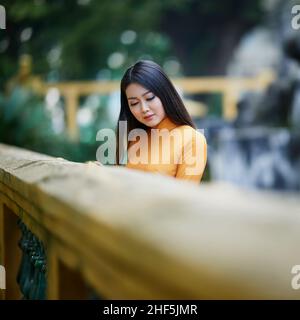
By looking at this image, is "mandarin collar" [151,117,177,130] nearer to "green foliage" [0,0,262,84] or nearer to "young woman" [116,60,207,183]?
"young woman" [116,60,207,183]

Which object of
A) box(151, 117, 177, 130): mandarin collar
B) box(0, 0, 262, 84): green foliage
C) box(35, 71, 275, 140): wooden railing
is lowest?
box(151, 117, 177, 130): mandarin collar

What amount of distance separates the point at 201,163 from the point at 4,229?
59 cm

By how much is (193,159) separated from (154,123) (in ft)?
0.68

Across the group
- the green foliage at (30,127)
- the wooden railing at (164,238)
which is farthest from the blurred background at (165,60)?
the wooden railing at (164,238)

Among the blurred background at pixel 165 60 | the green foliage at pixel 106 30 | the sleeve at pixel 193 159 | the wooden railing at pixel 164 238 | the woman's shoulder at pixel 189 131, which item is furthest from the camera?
the green foliage at pixel 106 30

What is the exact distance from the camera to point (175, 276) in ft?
2.25

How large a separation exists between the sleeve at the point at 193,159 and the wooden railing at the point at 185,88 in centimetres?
885

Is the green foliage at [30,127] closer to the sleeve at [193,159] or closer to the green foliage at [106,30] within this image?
the green foliage at [106,30]

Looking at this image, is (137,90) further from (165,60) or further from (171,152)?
(165,60)

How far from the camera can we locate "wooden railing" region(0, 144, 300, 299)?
639 mm

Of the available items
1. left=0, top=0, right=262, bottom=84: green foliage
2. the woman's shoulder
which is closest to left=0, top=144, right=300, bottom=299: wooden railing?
the woman's shoulder

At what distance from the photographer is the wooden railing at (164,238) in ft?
2.10
